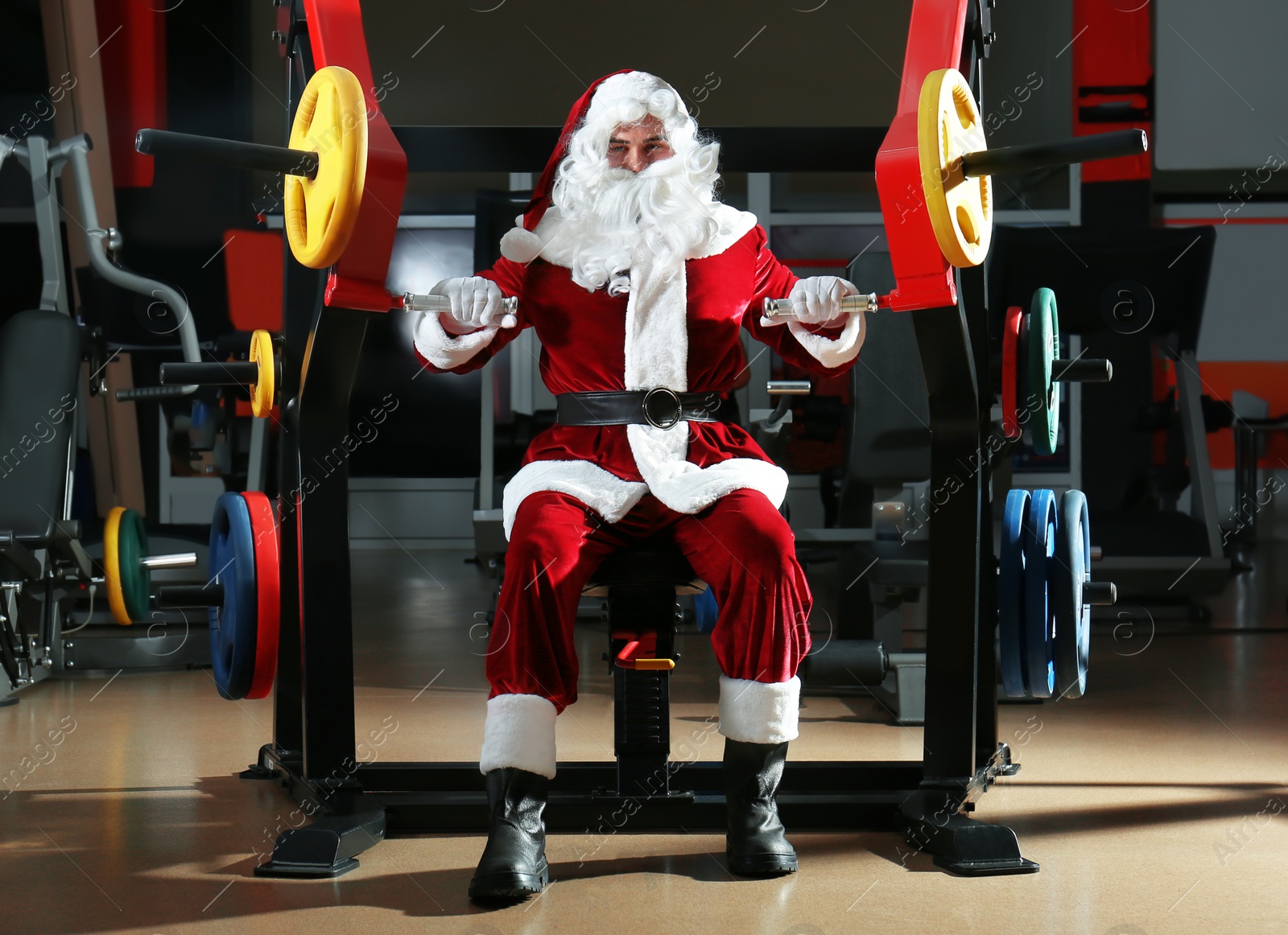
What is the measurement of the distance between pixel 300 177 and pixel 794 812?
3.99 ft

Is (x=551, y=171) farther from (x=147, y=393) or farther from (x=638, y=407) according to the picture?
(x=147, y=393)

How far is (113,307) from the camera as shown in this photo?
5234 millimetres

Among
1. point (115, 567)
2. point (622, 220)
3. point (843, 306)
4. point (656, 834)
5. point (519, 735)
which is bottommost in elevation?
point (656, 834)

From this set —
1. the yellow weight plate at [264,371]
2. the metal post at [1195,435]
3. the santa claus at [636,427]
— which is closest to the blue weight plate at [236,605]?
the yellow weight plate at [264,371]

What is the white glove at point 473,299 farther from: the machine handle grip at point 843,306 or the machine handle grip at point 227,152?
the machine handle grip at point 843,306

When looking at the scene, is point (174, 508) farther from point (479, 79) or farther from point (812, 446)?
point (812, 446)

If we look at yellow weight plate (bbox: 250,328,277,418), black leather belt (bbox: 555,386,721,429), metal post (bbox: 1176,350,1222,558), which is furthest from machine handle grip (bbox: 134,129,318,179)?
metal post (bbox: 1176,350,1222,558)

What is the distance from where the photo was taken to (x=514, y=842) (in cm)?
160

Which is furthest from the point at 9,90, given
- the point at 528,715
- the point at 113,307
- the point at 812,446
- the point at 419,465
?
the point at 528,715

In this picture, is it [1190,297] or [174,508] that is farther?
[174,508]

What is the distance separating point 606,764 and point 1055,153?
118cm

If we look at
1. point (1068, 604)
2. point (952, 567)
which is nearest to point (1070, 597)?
point (1068, 604)

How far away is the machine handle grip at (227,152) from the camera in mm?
1377

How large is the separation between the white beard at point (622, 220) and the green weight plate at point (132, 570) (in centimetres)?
115
